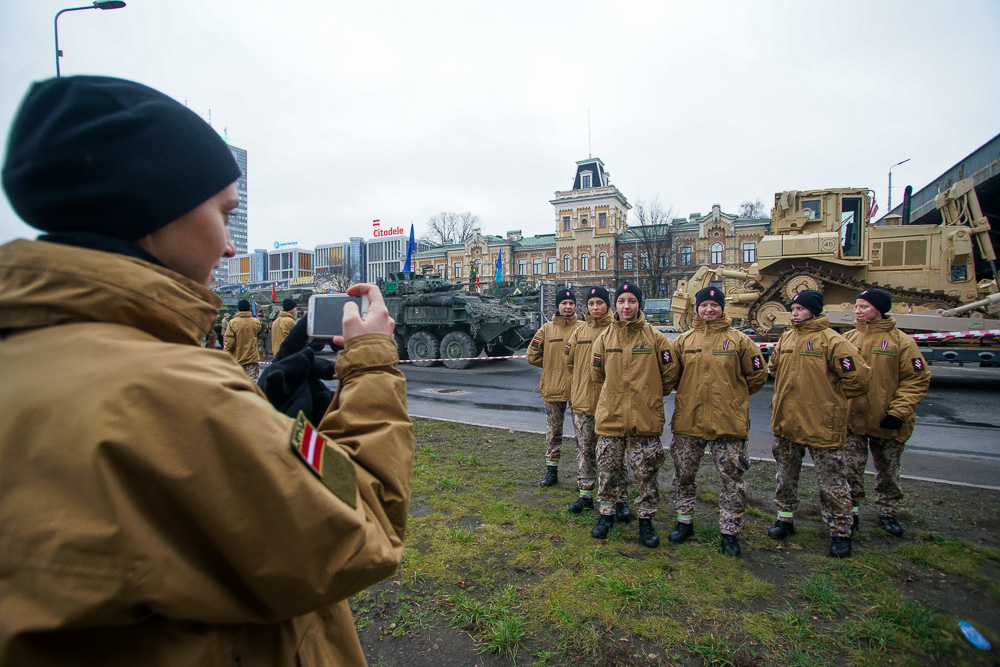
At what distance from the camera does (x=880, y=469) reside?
13.9 ft

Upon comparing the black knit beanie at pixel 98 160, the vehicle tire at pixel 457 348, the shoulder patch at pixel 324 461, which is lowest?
the vehicle tire at pixel 457 348

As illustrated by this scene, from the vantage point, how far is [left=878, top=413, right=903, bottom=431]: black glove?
13.4 feet

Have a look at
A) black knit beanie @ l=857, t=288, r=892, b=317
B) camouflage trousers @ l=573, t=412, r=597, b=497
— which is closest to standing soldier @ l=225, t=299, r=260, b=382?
camouflage trousers @ l=573, t=412, r=597, b=497

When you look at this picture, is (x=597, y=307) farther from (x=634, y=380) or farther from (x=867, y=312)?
(x=867, y=312)

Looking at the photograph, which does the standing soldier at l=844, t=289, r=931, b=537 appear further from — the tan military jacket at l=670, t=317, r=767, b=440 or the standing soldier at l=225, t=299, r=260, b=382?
the standing soldier at l=225, t=299, r=260, b=382

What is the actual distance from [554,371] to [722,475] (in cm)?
217

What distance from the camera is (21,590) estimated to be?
622 millimetres

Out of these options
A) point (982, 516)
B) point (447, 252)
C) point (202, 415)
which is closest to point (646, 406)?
point (982, 516)

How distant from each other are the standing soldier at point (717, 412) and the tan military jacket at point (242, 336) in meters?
7.97

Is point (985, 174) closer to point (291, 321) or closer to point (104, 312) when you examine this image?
point (291, 321)

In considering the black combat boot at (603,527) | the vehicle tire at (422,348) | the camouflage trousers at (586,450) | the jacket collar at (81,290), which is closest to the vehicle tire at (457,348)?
the vehicle tire at (422,348)


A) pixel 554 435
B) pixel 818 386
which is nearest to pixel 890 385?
pixel 818 386

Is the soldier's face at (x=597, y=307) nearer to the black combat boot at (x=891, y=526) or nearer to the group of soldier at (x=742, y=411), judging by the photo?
the group of soldier at (x=742, y=411)

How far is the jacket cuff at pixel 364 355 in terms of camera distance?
3.87 feet
